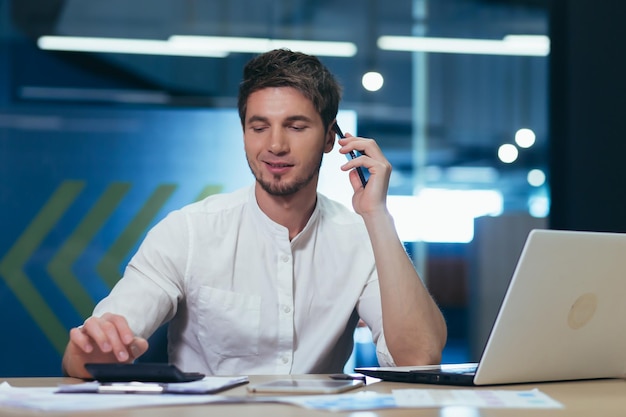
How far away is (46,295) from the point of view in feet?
14.3

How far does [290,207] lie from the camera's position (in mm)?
2197

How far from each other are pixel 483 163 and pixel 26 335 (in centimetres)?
248

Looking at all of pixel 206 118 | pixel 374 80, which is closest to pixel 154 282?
pixel 206 118

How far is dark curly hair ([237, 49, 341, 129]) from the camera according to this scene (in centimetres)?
219

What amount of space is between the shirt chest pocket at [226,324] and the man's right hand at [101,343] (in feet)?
1.41

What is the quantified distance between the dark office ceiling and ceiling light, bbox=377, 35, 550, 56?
0.03 metres

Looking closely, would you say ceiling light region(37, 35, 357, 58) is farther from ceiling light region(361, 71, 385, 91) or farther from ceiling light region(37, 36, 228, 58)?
ceiling light region(361, 71, 385, 91)

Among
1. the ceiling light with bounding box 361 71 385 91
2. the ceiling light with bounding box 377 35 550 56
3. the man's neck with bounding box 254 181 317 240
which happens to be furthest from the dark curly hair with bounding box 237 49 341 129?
the ceiling light with bounding box 377 35 550 56

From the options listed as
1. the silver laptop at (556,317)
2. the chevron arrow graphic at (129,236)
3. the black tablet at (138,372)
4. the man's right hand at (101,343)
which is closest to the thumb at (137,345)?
the man's right hand at (101,343)

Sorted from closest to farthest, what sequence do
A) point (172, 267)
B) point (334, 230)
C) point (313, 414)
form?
point (313, 414)
point (172, 267)
point (334, 230)

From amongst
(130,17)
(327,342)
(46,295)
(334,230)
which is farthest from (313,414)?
(130,17)

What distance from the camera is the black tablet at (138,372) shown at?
4.46ft

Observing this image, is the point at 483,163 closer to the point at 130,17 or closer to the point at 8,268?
the point at 130,17

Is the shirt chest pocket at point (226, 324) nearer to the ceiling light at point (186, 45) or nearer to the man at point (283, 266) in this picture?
→ the man at point (283, 266)
